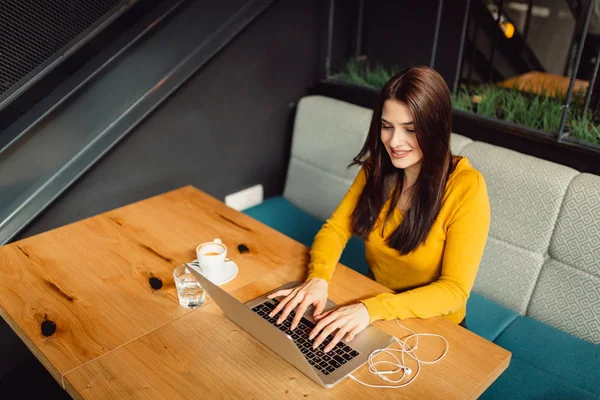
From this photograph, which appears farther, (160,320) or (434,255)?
(434,255)

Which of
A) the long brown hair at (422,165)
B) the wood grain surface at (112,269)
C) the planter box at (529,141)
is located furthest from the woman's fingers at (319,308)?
the planter box at (529,141)

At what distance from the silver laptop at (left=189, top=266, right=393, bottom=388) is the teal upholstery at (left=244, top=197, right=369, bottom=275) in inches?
36.4

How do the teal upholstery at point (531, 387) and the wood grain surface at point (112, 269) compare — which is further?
the teal upholstery at point (531, 387)

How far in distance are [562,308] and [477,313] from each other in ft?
0.94

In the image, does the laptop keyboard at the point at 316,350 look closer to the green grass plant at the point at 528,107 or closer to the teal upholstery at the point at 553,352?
the teal upholstery at the point at 553,352

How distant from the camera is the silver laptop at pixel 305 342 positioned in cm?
106

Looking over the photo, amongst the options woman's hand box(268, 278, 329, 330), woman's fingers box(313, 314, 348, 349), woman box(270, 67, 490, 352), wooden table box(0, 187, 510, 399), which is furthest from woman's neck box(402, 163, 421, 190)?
woman's fingers box(313, 314, 348, 349)

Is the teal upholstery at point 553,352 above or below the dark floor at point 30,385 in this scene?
above

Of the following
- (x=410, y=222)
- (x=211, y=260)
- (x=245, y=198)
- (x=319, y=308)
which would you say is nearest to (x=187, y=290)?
(x=211, y=260)

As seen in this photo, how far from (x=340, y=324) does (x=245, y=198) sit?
1634 millimetres

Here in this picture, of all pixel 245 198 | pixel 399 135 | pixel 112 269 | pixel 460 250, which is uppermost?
pixel 399 135

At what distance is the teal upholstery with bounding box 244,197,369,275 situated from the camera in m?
2.22

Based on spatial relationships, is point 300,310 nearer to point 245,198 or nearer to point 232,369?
point 232,369

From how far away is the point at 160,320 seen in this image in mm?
1262
